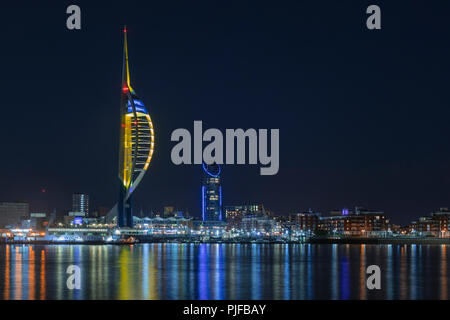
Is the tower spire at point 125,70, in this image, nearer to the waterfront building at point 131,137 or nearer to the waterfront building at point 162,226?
the waterfront building at point 131,137

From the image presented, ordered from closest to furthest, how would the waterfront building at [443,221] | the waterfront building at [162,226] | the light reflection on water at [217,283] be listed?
the light reflection on water at [217,283], the waterfront building at [162,226], the waterfront building at [443,221]

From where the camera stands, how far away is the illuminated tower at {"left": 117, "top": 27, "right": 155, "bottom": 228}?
4766 inches

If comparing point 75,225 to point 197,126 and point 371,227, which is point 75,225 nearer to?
point 371,227

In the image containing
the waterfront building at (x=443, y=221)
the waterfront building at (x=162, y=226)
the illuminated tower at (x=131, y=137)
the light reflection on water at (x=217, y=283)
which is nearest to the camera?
the light reflection on water at (x=217, y=283)

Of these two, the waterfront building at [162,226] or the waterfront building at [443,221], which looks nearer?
the waterfront building at [162,226]

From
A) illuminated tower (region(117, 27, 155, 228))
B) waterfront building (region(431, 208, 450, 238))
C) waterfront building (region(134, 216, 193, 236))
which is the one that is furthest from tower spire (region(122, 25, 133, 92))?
waterfront building (region(431, 208, 450, 238))

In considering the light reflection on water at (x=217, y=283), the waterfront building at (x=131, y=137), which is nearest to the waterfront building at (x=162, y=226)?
the waterfront building at (x=131, y=137)

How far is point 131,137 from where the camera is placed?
12331 centimetres

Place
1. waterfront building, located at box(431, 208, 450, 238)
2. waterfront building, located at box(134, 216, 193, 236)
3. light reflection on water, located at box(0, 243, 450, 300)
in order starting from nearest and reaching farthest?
1. light reflection on water, located at box(0, 243, 450, 300)
2. waterfront building, located at box(134, 216, 193, 236)
3. waterfront building, located at box(431, 208, 450, 238)

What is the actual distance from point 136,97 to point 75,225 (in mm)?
58412

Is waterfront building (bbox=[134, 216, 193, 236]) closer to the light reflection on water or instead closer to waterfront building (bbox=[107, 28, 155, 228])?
waterfront building (bbox=[107, 28, 155, 228])

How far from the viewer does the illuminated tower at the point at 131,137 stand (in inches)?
4766

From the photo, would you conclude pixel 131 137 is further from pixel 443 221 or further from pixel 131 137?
pixel 443 221
